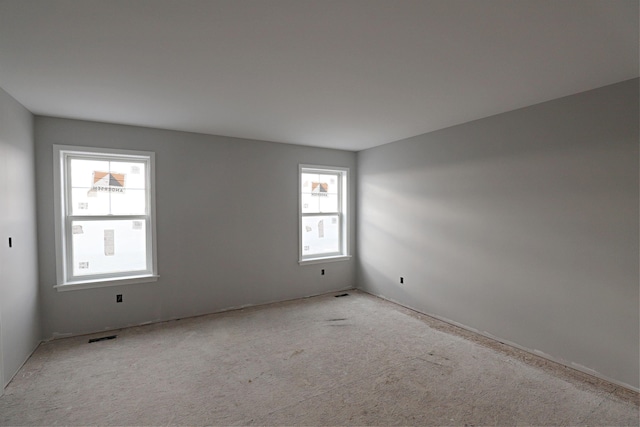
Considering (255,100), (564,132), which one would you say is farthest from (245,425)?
(564,132)

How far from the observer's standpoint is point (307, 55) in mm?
2094

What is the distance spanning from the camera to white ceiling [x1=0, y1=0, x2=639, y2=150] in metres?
1.63

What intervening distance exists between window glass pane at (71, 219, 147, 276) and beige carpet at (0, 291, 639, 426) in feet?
2.60

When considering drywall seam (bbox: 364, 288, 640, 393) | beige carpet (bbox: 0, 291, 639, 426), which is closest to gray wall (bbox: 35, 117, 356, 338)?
beige carpet (bbox: 0, 291, 639, 426)

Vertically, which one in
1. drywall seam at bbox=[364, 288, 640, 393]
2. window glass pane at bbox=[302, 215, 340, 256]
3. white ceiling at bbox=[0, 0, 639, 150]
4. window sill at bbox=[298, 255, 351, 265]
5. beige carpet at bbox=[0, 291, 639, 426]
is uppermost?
white ceiling at bbox=[0, 0, 639, 150]

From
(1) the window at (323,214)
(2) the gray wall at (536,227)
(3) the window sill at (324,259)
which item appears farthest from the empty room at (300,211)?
(1) the window at (323,214)

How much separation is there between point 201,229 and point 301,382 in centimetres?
251

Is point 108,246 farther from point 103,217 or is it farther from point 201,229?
point 201,229

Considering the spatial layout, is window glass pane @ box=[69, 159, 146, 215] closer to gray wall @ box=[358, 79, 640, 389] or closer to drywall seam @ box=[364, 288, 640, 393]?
gray wall @ box=[358, 79, 640, 389]

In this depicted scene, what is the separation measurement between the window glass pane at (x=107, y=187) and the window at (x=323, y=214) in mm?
2290

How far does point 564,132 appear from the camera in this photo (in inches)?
114

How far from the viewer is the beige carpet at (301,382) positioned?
222 cm

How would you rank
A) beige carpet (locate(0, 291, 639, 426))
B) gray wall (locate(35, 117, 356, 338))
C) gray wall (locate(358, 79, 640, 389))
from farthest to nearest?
gray wall (locate(35, 117, 356, 338)) → gray wall (locate(358, 79, 640, 389)) → beige carpet (locate(0, 291, 639, 426))

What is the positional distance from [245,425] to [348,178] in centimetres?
412
